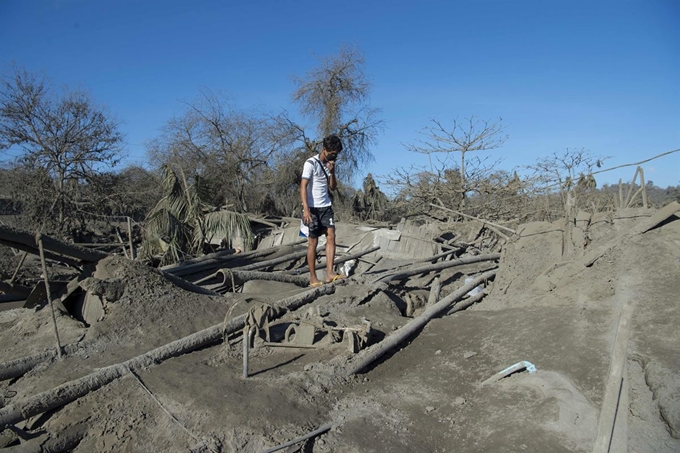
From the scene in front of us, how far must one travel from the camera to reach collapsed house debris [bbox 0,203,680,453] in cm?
294

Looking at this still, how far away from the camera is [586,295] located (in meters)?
4.97

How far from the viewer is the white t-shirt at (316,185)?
5754 millimetres

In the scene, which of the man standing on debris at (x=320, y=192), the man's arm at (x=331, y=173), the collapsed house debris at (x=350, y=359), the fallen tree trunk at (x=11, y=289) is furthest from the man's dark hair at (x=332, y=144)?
the fallen tree trunk at (x=11, y=289)

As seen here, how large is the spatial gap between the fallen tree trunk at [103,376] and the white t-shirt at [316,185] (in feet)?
4.75

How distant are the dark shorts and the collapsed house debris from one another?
0.77 metres

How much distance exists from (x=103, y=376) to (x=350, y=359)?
2.01 metres

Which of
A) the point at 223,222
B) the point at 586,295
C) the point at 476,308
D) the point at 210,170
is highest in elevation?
the point at 210,170

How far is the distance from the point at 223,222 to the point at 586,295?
354 inches

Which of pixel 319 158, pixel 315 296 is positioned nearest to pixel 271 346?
pixel 315 296

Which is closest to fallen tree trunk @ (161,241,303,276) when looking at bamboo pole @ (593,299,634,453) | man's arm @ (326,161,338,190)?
man's arm @ (326,161,338,190)

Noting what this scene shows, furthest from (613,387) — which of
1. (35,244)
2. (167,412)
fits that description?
(35,244)

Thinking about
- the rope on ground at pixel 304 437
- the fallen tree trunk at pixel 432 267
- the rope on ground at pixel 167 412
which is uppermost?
the fallen tree trunk at pixel 432 267

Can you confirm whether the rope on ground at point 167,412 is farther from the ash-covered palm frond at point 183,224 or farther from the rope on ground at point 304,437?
the ash-covered palm frond at point 183,224

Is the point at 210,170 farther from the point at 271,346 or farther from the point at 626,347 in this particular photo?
the point at 626,347
